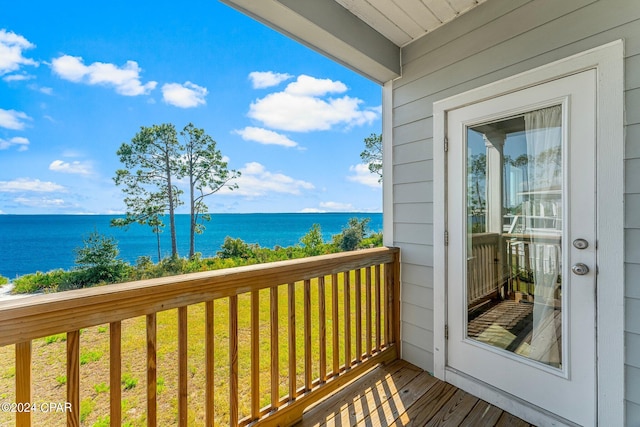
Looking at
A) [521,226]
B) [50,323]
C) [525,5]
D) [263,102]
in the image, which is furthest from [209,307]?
[263,102]

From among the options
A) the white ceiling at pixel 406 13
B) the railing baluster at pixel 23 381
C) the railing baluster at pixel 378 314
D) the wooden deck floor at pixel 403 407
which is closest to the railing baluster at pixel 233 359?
the wooden deck floor at pixel 403 407

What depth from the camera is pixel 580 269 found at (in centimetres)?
142

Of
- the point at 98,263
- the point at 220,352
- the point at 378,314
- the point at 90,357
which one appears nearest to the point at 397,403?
the point at 378,314

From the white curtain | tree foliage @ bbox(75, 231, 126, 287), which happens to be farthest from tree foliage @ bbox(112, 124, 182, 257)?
the white curtain

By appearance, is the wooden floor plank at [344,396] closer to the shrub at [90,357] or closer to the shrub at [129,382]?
the shrub at [129,382]

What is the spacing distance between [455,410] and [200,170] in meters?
12.5

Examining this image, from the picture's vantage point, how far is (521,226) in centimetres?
170

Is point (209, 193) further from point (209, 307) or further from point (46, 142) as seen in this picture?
point (209, 307)

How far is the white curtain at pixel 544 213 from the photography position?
153 centimetres

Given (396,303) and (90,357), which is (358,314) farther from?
(90,357)

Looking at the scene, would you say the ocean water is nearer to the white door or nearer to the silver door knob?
the white door

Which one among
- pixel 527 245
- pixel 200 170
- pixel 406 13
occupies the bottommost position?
pixel 527 245

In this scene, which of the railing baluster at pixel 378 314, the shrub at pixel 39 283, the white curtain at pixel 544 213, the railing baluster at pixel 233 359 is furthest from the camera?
the shrub at pixel 39 283

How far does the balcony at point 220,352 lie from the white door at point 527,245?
0.35 meters
